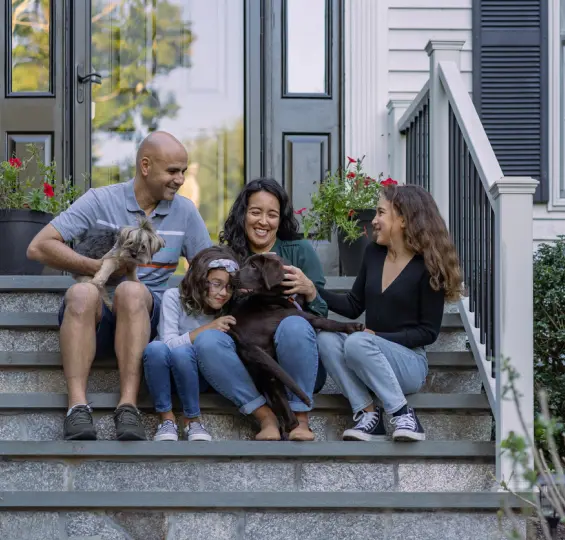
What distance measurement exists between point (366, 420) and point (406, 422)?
0.60 ft

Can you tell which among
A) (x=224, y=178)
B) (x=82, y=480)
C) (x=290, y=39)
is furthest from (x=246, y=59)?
(x=82, y=480)

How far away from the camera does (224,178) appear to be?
6.75 meters

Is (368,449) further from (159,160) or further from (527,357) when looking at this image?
(159,160)

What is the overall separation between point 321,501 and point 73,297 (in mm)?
1190

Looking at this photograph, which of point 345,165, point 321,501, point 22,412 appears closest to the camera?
point 321,501

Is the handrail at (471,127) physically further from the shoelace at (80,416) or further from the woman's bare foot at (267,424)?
the shoelace at (80,416)

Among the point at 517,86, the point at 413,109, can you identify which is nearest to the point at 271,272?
the point at 413,109

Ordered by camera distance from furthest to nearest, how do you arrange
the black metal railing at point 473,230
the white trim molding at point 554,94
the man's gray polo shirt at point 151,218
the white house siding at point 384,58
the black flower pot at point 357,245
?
the white trim molding at point 554,94, the white house siding at point 384,58, the black flower pot at point 357,245, the man's gray polo shirt at point 151,218, the black metal railing at point 473,230

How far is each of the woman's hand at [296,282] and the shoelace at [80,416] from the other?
0.88 metres

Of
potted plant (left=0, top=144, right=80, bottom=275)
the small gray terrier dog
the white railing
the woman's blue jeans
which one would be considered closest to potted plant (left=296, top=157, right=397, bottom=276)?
the white railing

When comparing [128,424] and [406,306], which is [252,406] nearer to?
[128,424]

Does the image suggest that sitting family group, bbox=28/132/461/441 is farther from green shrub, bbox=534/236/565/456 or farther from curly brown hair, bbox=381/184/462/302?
green shrub, bbox=534/236/565/456

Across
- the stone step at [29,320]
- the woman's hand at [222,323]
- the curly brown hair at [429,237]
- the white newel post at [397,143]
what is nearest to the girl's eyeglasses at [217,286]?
the woman's hand at [222,323]

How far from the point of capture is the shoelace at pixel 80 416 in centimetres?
407
